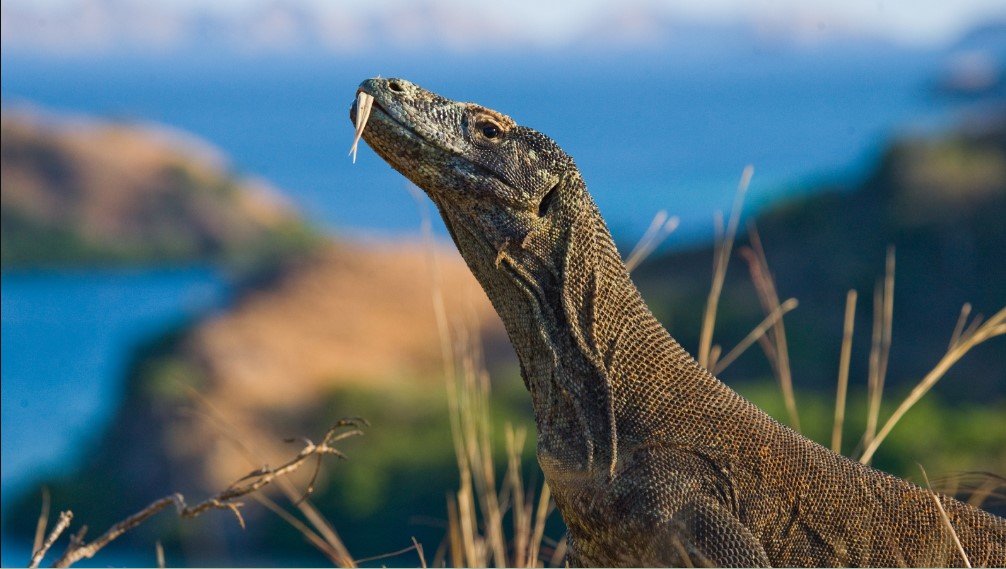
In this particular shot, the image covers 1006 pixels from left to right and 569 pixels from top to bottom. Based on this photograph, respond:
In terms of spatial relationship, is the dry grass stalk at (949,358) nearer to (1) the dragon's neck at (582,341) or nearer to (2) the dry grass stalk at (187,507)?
(1) the dragon's neck at (582,341)

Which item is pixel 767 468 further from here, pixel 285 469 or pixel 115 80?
pixel 115 80

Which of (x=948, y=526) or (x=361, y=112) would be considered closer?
(x=948, y=526)

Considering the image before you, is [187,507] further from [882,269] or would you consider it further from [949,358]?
[882,269]

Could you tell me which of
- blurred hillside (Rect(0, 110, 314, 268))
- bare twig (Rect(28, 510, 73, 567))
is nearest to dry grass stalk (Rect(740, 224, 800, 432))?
bare twig (Rect(28, 510, 73, 567))

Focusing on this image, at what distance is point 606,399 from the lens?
10.7ft

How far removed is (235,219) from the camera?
46.8 metres

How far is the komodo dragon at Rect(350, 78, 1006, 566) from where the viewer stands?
3203mm

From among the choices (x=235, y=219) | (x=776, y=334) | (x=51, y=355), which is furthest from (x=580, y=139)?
(x=776, y=334)

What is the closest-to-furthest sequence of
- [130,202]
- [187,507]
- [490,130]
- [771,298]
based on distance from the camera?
[187,507]
[490,130]
[771,298]
[130,202]

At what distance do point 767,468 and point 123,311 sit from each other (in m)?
45.1

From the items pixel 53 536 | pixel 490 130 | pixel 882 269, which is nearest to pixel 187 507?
pixel 53 536

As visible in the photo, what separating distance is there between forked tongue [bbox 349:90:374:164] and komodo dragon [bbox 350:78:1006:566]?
23 mm

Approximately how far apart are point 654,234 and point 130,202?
39854mm

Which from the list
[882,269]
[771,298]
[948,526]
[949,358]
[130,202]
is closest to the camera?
[948,526]
